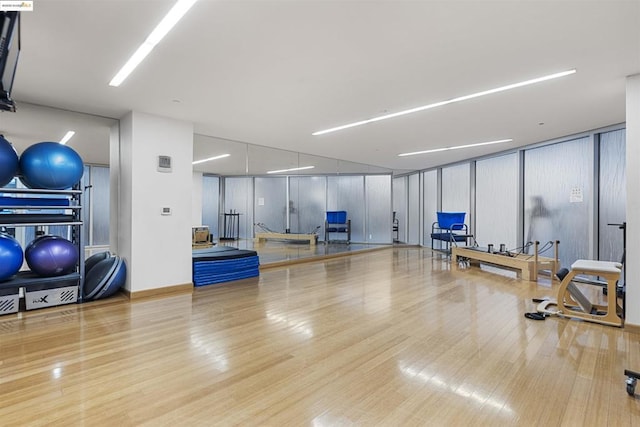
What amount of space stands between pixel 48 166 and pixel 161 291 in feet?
6.98

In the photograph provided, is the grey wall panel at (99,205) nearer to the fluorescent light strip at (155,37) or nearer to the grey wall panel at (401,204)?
the fluorescent light strip at (155,37)

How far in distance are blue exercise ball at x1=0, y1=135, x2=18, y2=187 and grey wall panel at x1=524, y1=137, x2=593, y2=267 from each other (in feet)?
27.1

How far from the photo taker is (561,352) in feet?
8.76

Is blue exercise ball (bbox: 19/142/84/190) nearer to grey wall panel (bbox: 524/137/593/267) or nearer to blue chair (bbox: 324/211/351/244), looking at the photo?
blue chair (bbox: 324/211/351/244)

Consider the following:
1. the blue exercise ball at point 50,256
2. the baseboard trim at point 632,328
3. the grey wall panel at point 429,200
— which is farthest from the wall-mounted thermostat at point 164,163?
the grey wall panel at point 429,200

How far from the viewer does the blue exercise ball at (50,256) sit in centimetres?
380

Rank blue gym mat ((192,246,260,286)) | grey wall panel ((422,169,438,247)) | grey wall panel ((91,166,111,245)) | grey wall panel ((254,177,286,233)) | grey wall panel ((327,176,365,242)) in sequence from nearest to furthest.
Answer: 1. blue gym mat ((192,246,260,286))
2. grey wall panel ((254,177,286,233))
3. grey wall panel ((91,166,111,245))
4. grey wall panel ((327,176,365,242))
5. grey wall panel ((422,169,438,247))

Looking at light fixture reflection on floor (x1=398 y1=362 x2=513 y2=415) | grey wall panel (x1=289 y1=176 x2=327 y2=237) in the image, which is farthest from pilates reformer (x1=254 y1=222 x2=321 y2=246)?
light fixture reflection on floor (x1=398 y1=362 x2=513 y2=415)

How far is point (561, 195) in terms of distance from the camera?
587 cm

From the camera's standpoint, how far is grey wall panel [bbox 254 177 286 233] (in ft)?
26.5

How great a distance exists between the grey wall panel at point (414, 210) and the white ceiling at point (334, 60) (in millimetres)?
5608

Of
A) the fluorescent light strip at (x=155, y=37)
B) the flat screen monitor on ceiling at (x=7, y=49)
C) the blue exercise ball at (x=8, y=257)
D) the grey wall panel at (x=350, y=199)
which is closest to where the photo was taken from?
the flat screen monitor on ceiling at (x=7, y=49)

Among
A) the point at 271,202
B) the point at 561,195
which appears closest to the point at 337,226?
the point at 271,202

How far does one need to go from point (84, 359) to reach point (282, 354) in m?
1.62
